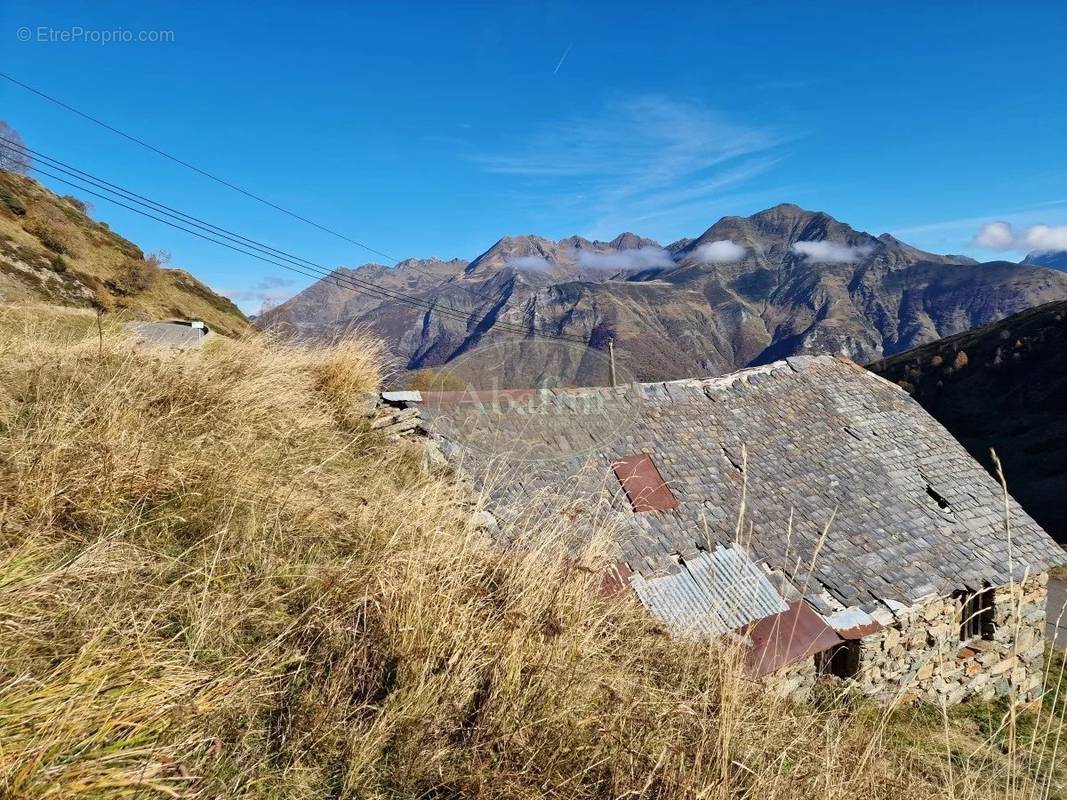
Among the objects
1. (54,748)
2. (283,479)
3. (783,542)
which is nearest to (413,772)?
(54,748)

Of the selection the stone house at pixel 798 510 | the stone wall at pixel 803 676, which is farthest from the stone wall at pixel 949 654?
the stone wall at pixel 803 676

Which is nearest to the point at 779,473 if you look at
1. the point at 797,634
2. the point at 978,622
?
the point at 797,634

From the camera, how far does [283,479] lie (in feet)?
11.1

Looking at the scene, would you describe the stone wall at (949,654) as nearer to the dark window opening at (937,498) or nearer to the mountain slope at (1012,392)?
the dark window opening at (937,498)

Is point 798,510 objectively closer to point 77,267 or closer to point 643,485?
point 643,485

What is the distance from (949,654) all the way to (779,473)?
3659mm

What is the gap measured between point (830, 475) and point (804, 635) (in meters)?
4.12

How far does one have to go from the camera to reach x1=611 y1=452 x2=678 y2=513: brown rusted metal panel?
794 cm

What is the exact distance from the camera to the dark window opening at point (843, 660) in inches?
287

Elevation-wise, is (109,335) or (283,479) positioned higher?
(109,335)

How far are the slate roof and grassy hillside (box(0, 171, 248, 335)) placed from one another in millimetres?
19327

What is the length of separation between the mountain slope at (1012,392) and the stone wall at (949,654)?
30.2 metres

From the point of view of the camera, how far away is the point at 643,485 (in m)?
8.15

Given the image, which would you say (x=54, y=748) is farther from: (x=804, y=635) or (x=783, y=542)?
(x=783, y=542)
